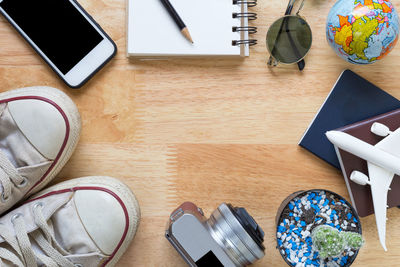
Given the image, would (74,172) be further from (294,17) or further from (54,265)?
(294,17)

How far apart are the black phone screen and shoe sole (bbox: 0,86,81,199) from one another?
0.05 m

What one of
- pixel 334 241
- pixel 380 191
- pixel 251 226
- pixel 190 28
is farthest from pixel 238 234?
pixel 190 28

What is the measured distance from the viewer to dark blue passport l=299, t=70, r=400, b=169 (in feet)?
2.30

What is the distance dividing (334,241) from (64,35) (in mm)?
520

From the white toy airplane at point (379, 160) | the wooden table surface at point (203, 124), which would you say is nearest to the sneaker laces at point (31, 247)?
the wooden table surface at point (203, 124)

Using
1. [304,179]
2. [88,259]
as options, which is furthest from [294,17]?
[88,259]

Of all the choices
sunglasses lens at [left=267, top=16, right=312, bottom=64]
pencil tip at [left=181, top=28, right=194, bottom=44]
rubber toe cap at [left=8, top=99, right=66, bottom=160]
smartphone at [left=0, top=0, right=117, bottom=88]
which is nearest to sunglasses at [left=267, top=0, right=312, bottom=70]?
sunglasses lens at [left=267, top=16, right=312, bottom=64]

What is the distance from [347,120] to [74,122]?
17.6 inches

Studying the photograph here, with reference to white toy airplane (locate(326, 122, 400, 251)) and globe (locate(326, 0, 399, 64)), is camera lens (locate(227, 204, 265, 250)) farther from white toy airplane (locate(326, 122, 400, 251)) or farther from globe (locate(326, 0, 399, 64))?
globe (locate(326, 0, 399, 64))

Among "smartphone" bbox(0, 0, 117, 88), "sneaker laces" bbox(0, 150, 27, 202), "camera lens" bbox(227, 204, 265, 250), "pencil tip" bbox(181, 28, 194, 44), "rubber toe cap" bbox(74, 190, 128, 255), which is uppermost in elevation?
"smartphone" bbox(0, 0, 117, 88)

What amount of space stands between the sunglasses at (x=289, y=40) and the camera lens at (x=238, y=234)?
265 millimetres

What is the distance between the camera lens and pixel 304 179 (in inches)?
28.0

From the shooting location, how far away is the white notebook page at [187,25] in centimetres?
70

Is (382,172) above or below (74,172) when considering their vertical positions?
below
